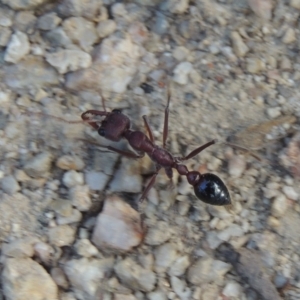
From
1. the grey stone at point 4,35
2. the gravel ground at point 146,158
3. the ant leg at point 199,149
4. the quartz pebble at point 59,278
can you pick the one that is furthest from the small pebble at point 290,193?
the grey stone at point 4,35

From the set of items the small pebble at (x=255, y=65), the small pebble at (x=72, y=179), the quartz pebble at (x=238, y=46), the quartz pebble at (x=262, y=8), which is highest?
the quartz pebble at (x=262, y=8)

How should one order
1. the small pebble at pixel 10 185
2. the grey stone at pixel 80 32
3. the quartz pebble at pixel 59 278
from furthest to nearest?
the grey stone at pixel 80 32, the small pebble at pixel 10 185, the quartz pebble at pixel 59 278

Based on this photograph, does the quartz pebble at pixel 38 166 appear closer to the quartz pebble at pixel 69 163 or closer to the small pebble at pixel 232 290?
the quartz pebble at pixel 69 163

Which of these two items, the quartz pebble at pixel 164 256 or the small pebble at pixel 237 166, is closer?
the quartz pebble at pixel 164 256

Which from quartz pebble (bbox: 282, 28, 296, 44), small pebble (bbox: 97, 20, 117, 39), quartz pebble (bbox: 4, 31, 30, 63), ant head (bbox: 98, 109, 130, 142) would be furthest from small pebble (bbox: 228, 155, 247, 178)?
quartz pebble (bbox: 4, 31, 30, 63)

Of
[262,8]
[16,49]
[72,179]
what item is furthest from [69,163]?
[262,8]

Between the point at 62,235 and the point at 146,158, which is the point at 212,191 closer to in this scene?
the point at 146,158

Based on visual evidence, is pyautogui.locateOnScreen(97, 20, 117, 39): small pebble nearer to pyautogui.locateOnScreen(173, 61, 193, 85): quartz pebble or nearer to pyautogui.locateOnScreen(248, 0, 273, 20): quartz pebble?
pyautogui.locateOnScreen(173, 61, 193, 85): quartz pebble

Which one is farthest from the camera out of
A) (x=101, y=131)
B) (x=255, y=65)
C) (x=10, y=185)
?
(x=255, y=65)
